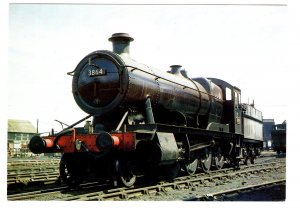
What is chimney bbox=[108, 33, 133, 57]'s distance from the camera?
30.8 ft

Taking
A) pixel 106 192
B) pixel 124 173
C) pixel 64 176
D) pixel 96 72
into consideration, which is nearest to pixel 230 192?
pixel 124 173

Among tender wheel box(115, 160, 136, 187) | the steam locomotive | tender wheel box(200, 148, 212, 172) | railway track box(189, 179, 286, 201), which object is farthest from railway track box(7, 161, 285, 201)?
tender wheel box(200, 148, 212, 172)

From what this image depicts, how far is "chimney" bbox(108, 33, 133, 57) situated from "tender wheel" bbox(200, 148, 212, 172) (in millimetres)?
5103

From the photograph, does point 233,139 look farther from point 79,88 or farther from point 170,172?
point 79,88

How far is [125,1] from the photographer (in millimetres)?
7867

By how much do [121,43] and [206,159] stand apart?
5.70m

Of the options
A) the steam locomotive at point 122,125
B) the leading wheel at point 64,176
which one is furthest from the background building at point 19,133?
the steam locomotive at point 122,125

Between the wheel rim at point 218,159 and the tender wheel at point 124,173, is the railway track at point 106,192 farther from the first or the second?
the wheel rim at point 218,159

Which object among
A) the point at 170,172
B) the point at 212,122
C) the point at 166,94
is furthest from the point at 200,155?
the point at 166,94

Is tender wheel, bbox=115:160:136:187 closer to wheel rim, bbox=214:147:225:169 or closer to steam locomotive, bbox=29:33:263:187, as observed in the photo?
steam locomotive, bbox=29:33:263:187

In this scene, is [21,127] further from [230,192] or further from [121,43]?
[230,192]

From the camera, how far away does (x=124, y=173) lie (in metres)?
8.68
